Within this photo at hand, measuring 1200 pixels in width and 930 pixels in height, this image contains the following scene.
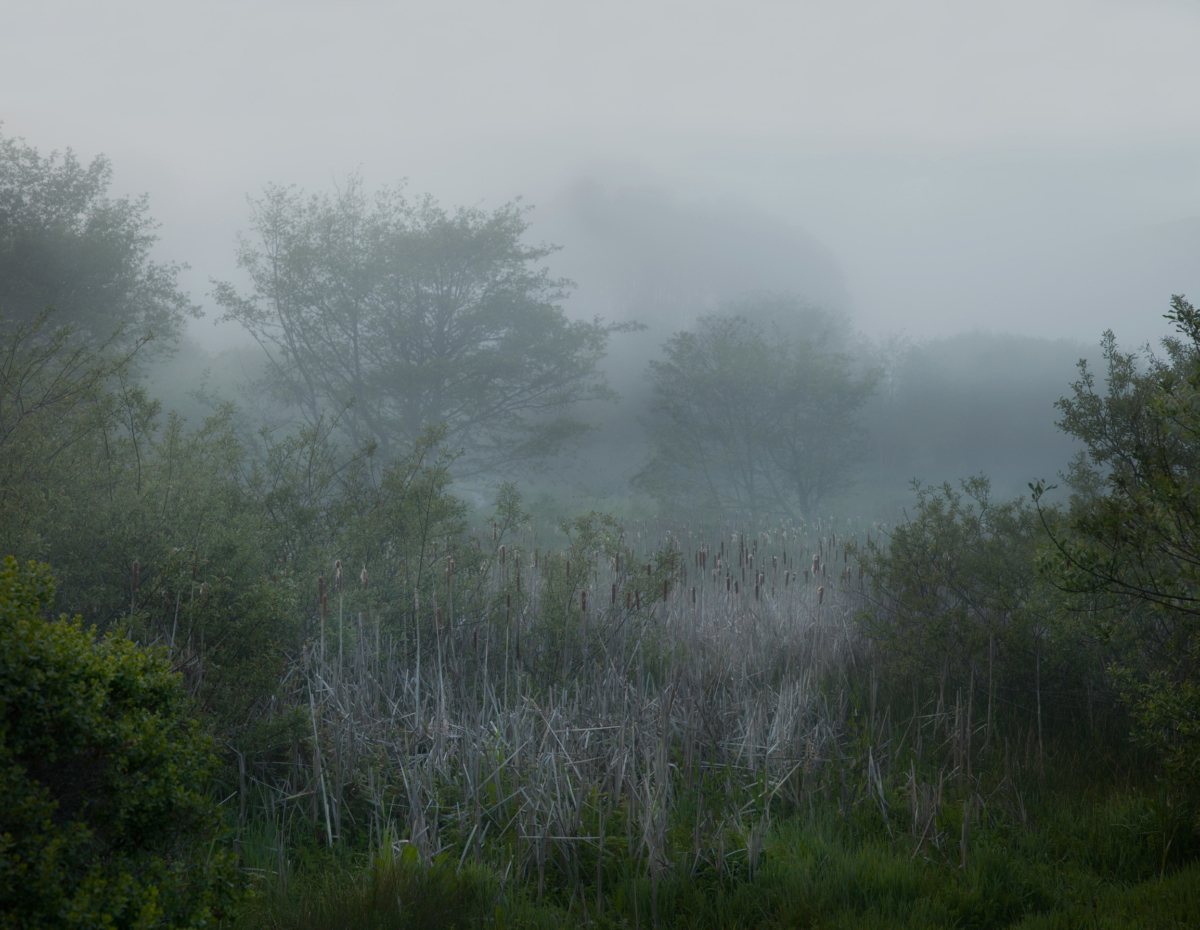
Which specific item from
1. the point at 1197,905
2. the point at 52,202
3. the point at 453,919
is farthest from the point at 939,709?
the point at 52,202

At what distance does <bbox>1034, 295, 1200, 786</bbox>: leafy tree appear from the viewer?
3525 mm

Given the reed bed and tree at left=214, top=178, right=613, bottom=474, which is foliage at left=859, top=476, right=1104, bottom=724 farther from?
tree at left=214, top=178, right=613, bottom=474

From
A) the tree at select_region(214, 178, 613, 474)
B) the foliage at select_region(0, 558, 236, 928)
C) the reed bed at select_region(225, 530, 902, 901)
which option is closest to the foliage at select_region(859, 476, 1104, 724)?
the reed bed at select_region(225, 530, 902, 901)

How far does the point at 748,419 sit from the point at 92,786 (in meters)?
24.5

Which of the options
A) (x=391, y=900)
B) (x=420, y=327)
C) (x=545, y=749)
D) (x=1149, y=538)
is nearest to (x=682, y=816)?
(x=545, y=749)

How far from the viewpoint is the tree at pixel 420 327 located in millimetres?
21375

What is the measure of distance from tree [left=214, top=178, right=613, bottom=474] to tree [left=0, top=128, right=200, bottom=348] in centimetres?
265

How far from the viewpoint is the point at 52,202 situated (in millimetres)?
19719

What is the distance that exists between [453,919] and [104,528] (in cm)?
365

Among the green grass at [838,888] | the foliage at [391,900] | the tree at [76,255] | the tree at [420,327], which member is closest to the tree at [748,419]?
the tree at [420,327]

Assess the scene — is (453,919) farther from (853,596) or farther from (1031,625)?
(853,596)

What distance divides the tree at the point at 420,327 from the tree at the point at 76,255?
2.65 metres

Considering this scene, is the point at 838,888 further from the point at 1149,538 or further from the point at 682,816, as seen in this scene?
the point at 1149,538

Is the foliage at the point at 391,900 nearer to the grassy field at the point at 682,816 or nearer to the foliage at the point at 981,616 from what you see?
the grassy field at the point at 682,816
